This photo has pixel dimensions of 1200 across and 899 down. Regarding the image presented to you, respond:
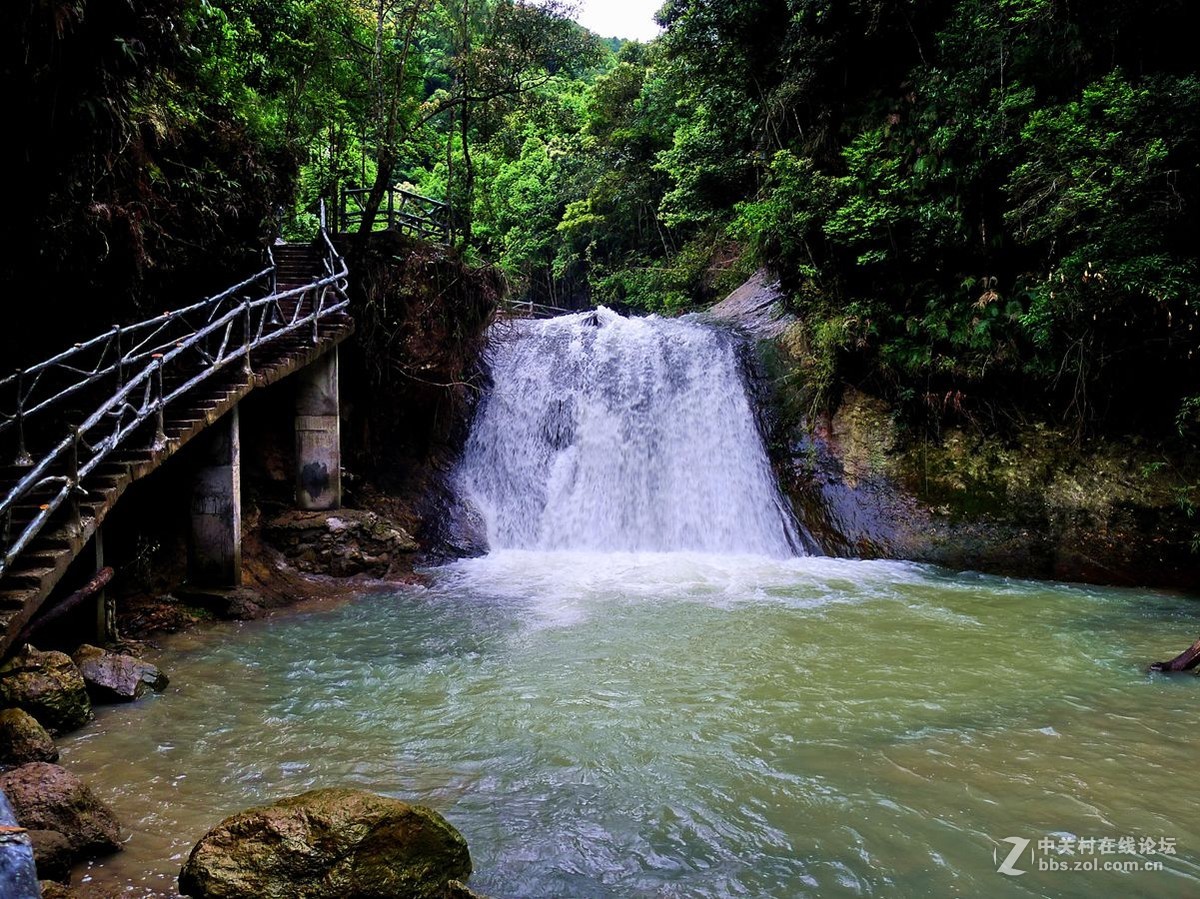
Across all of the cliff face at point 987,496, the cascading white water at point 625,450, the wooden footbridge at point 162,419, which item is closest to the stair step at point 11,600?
the wooden footbridge at point 162,419

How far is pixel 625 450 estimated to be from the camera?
44.9 feet

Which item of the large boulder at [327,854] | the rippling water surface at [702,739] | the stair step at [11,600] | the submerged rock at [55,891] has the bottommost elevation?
the rippling water surface at [702,739]

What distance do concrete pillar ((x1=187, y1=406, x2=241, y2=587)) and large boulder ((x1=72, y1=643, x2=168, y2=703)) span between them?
2870 millimetres

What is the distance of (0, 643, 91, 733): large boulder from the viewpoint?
5035mm

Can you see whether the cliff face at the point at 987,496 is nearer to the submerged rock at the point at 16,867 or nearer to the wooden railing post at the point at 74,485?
the wooden railing post at the point at 74,485

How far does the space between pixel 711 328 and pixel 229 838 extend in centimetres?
1366

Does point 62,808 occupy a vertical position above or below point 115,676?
above

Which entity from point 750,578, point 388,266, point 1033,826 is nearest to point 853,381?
point 750,578

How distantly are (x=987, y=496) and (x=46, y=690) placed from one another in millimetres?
11663

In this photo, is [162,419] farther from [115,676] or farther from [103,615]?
[115,676]

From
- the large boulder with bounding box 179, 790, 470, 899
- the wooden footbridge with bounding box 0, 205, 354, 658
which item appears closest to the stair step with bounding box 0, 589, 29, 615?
the wooden footbridge with bounding box 0, 205, 354, 658

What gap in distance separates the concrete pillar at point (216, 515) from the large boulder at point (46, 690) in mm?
3627

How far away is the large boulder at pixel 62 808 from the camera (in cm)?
344

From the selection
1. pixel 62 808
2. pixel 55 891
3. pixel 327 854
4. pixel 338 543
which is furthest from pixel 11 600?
pixel 338 543
